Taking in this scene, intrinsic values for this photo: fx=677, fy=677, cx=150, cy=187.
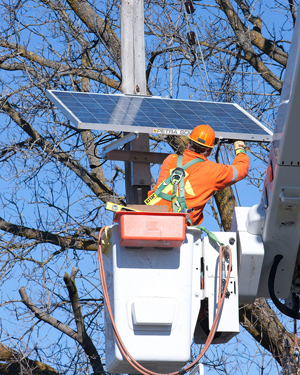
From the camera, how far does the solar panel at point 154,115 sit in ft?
22.6

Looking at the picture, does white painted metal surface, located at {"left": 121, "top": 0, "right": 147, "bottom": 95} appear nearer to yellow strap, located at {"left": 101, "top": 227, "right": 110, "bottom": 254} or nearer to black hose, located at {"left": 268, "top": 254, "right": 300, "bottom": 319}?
yellow strap, located at {"left": 101, "top": 227, "right": 110, "bottom": 254}

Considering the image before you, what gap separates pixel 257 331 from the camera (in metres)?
10.9

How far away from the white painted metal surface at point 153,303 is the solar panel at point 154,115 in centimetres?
212

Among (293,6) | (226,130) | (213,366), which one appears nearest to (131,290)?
(226,130)

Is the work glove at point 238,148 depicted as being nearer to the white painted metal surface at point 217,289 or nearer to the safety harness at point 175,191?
the safety harness at point 175,191

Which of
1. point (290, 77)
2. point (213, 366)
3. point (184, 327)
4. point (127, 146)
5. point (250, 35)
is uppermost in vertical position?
point (250, 35)

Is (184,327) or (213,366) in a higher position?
(184,327)

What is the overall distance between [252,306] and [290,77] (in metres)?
6.73

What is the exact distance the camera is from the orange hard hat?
6.32 metres

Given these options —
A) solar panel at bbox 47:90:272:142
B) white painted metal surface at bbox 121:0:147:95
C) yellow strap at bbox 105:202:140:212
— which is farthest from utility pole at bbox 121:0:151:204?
yellow strap at bbox 105:202:140:212

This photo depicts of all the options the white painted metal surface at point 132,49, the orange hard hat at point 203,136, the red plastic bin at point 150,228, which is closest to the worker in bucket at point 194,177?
the orange hard hat at point 203,136

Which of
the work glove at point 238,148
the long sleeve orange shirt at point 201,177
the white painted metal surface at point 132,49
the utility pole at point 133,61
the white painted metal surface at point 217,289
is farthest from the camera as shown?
the white painted metal surface at point 132,49

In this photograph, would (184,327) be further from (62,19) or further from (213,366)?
(62,19)

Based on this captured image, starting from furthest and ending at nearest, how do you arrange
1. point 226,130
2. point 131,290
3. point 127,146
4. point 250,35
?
1. point 250,35
2. point 127,146
3. point 226,130
4. point 131,290
